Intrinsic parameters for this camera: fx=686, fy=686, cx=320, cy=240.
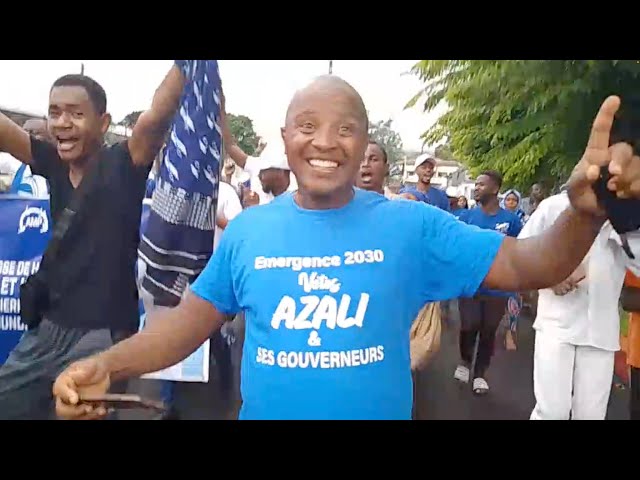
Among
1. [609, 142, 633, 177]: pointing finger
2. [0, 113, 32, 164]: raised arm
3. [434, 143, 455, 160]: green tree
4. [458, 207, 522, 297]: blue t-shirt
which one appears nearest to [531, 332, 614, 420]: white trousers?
[458, 207, 522, 297]: blue t-shirt

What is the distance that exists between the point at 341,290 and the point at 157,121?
1115mm

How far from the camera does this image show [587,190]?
1367 mm

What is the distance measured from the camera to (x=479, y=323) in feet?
8.43

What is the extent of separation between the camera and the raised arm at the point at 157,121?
233 centimetres

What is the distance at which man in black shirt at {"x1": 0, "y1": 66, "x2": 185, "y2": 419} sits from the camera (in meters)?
2.41

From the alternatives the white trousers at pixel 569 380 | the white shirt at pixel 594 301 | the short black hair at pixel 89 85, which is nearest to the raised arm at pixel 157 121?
the short black hair at pixel 89 85

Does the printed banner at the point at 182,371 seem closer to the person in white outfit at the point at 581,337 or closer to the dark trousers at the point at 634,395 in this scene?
the person in white outfit at the point at 581,337

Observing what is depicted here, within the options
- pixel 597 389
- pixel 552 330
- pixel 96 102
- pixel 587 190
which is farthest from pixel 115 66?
pixel 597 389

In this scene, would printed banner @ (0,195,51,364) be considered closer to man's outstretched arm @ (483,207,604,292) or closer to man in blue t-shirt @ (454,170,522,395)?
man in blue t-shirt @ (454,170,522,395)

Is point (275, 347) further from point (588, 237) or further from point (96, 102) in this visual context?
point (96, 102)

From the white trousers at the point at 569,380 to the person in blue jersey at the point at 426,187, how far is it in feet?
2.18

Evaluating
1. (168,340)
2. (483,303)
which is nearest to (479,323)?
(483,303)
